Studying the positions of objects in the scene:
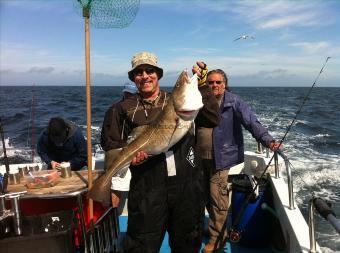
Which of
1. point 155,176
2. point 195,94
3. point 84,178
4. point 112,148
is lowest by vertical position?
point 84,178

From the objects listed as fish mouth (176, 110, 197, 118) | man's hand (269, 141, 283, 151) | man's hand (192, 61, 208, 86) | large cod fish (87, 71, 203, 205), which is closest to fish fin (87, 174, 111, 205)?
large cod fish (87, 71, 203, 205)

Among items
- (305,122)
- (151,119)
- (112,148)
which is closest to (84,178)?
(112,148)

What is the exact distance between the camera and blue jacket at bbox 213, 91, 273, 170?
4.41 metres

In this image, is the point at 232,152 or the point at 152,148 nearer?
the point at 152,148

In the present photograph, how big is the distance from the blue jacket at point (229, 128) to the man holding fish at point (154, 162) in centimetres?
110

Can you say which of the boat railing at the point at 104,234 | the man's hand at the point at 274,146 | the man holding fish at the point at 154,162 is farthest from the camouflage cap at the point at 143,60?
the man's hand at the point at 274,146

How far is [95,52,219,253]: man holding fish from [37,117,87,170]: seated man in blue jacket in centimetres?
271

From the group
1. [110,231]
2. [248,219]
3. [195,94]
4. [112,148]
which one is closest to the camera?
[195,94]

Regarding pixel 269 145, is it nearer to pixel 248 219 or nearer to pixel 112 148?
pixel 248 219

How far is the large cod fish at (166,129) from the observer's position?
290 centimetres

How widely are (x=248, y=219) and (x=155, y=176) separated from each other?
2220 mm

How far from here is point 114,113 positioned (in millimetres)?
3209

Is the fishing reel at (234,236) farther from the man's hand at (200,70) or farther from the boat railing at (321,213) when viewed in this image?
the man's hand at (200,70)

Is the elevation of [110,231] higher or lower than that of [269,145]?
lower
